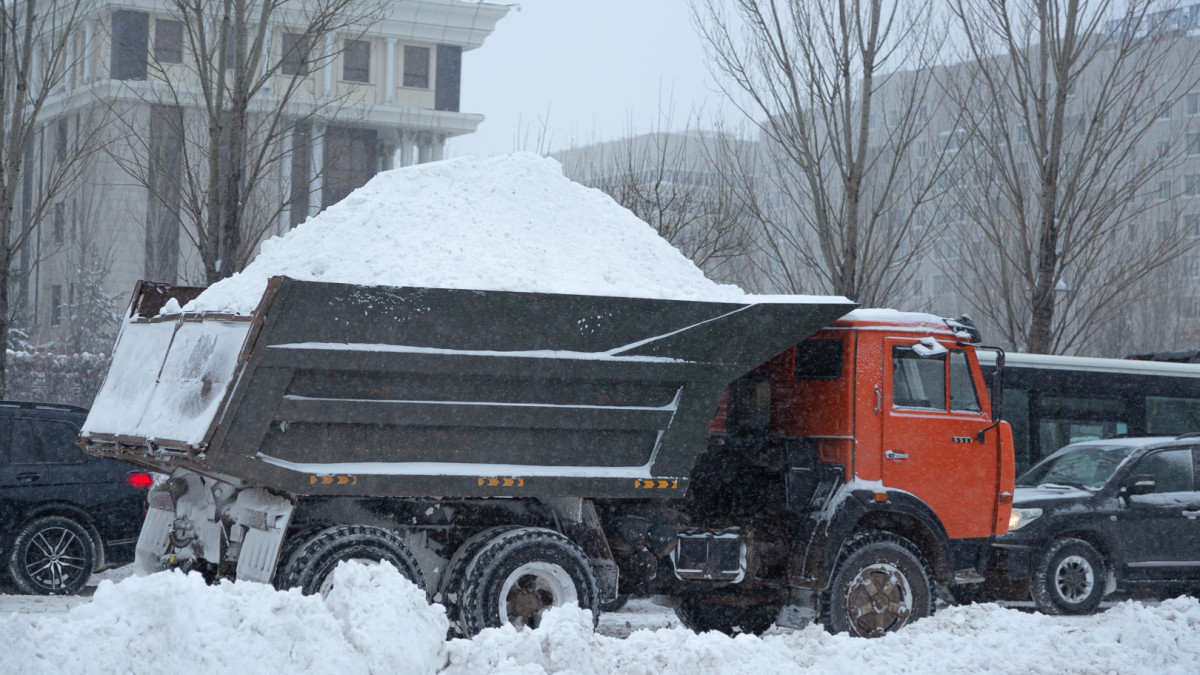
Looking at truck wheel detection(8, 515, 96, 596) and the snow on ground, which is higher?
the snow on ground

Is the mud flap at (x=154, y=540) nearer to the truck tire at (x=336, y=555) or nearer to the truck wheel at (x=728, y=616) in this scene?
the truck tire at (x=336, y=555)

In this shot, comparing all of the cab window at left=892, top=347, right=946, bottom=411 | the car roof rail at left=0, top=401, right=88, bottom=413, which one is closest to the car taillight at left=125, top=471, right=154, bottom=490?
the car roof rail at left=0, top=401, right=88, bottom=413

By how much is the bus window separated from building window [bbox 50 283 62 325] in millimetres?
36424

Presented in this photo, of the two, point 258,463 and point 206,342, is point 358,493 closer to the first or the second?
point 258,463

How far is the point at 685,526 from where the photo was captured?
28.6 feet

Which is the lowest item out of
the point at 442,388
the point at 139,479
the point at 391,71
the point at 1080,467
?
the point at 139,479

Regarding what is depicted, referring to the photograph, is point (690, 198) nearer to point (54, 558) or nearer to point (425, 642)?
point (54, 558)

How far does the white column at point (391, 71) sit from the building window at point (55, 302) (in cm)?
1386

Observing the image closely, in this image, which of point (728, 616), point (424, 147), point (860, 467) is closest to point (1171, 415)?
point (728, 616)

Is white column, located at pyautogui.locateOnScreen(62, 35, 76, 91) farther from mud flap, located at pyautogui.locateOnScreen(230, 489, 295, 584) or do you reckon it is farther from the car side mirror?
the car side mirror

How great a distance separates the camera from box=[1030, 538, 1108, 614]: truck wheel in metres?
12.3

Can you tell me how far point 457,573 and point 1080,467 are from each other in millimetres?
8167

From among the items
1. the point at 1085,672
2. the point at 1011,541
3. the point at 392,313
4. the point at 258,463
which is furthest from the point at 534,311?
the point at 1011,541

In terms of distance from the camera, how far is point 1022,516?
Result: 12258mm
